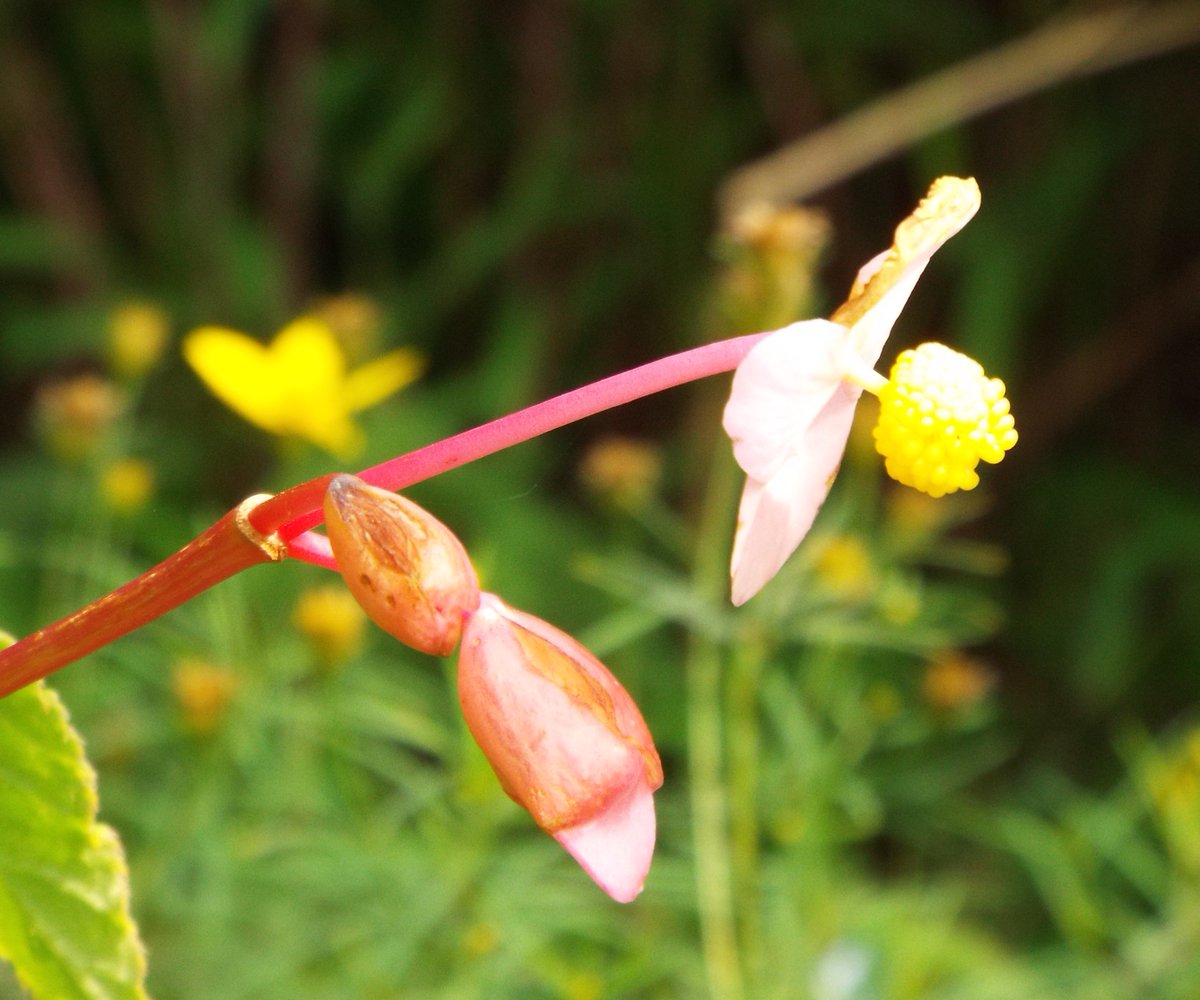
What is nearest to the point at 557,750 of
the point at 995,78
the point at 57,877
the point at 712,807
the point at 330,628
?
the point at 57,877

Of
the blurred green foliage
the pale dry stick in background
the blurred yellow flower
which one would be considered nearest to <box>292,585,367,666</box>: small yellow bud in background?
the blurred green foliage

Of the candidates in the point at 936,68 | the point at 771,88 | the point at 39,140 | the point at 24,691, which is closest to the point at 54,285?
the point at 39,140

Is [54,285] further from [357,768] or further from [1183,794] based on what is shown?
[1183,794]

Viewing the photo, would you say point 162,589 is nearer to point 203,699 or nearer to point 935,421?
point 935,421

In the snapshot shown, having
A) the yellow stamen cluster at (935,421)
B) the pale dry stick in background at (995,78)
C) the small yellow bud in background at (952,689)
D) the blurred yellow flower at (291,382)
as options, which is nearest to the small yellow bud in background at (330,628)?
the blurred yellow flower at (291,382)

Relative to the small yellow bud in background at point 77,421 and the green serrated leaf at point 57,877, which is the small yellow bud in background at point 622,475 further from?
the green serrated leaf at point 57,877

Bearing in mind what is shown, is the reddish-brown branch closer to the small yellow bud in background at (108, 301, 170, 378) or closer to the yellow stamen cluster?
the yellow stamen cluster
